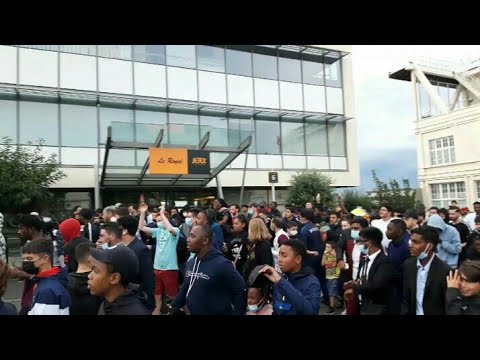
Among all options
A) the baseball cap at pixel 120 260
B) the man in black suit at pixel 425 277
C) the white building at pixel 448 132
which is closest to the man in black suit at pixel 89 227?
the baseball cap at pixel 120 260

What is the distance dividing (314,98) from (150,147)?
1294cm

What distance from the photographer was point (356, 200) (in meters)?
24.9

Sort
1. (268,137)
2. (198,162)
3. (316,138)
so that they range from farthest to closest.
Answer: (316,138), (268,137), (198,162)

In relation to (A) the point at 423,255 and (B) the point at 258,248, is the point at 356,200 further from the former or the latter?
(A) the point at 423,255

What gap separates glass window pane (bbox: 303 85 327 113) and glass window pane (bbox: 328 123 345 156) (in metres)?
1.30

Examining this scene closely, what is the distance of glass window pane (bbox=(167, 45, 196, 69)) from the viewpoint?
22.1 metres

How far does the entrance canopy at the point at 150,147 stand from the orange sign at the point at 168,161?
34 centimetres

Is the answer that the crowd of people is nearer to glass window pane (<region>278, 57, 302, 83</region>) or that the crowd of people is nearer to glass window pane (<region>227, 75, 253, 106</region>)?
glass window pane (<region>227, 75, 253, 106</region>)

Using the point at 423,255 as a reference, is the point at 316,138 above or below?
above

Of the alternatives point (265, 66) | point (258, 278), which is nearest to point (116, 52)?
point (265, 66)

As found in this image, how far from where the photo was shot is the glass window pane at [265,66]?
24.5m

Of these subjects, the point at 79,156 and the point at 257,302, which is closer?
the point at 257,302
